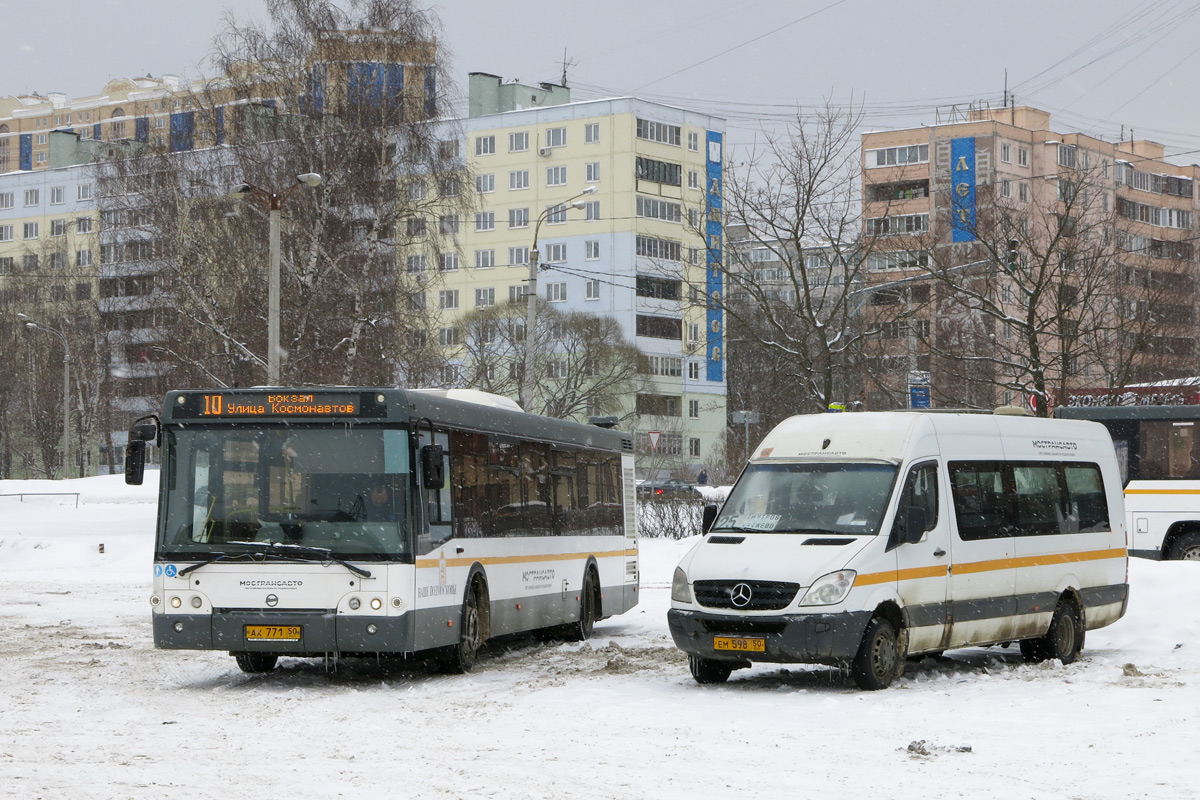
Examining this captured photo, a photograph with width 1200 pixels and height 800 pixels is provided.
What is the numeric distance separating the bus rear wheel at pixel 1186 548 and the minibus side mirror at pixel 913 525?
13.9m

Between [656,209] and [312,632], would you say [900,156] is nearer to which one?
[656,209]

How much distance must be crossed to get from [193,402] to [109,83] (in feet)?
552

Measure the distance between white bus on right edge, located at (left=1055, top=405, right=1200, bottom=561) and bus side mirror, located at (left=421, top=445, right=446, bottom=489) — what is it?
15438 millimetres

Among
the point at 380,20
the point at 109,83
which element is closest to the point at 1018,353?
→ the point at 380,20

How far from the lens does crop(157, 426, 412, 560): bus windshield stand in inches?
584

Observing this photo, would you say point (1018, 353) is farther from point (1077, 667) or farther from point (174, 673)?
point (174, 673)

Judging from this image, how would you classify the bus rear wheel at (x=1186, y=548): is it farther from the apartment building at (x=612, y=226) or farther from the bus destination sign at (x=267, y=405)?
the apartment building at (x=612, y=226)

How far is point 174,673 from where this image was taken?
1600 cm

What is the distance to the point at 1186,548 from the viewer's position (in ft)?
88.2

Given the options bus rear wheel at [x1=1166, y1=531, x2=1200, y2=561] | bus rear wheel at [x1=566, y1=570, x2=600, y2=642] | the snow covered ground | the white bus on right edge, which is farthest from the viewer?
the white bus on right edge

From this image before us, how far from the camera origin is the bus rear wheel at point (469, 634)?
16.0 metres

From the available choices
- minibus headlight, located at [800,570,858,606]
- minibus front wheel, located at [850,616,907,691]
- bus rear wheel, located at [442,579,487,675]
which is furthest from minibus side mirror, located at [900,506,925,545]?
bus rear wheel, located at [442,579,487,675]

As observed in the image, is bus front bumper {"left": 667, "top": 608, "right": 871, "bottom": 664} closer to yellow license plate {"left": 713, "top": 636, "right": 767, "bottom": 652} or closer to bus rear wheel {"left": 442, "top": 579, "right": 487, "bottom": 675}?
yellow license plate {"left": 713, "top": 636, "right": 767, "bottom": 652}

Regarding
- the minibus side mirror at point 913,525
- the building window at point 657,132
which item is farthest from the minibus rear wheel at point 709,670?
the building window at point 657,132
